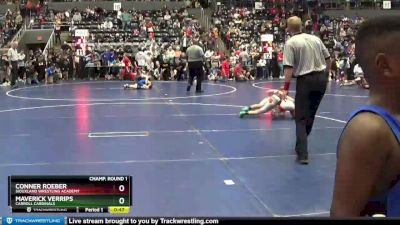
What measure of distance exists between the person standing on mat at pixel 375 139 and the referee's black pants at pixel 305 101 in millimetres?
5163

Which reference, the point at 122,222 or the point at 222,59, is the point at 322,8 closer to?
the point at 222,59

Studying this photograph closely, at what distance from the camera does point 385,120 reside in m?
1.57

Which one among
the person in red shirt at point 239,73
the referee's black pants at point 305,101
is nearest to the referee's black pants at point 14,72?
the person in red shirt at point 239,73

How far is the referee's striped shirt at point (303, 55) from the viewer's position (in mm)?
6898

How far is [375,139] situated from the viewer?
153 cm

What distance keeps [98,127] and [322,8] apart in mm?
27326

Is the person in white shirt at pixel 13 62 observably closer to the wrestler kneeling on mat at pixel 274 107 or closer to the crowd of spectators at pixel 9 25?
the crowd of spectators at pixel 9 25

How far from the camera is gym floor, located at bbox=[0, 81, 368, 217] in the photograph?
514cm

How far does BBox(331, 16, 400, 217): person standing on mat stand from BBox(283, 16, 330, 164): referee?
516cm

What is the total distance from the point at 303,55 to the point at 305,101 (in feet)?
1.80

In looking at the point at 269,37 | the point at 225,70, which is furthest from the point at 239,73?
the point at 269,37

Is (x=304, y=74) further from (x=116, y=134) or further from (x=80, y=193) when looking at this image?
(x=80, y=193)

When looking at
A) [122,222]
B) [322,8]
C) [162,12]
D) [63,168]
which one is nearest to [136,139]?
[63,168]

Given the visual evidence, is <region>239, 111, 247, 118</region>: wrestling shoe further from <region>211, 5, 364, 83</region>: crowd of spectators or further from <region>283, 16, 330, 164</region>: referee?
<region>211, 5, 364, 83</region>: crowd of spectators
